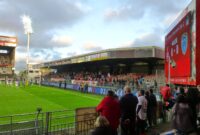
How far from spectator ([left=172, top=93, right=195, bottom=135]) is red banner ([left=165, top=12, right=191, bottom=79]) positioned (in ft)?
23.3

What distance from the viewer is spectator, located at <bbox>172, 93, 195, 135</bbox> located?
7398mm

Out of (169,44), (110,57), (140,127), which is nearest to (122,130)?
(140,127)

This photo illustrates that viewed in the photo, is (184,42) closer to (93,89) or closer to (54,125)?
(54,125)

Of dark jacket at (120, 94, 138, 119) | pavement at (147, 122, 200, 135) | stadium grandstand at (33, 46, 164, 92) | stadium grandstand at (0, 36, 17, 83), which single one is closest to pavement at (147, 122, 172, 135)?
pavement at (147, 122, 200, 135)

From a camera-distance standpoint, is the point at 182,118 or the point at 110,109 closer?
the point at 182,118

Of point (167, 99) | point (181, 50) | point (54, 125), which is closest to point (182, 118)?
point (54, 125)

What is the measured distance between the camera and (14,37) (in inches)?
4294

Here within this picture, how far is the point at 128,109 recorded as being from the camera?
9.62 m

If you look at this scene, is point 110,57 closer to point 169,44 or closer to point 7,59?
point 169,44

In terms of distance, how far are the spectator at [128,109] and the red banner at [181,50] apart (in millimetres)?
5638

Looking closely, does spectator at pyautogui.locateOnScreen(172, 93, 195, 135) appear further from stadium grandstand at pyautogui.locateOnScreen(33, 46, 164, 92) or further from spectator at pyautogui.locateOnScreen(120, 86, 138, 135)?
stadium grandstand at pyautogui.locateOnScreen(33, 46, 164, 92)

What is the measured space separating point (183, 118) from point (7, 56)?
11255cm

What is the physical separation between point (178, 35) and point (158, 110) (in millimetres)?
5608

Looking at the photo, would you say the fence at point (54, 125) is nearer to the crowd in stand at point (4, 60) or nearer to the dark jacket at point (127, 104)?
the dark jacket at point (127, 104)
